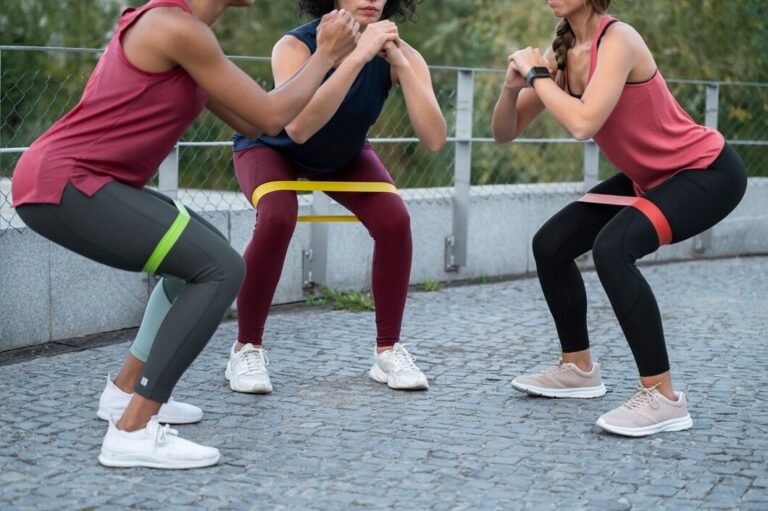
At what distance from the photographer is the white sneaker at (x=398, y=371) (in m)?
5.51

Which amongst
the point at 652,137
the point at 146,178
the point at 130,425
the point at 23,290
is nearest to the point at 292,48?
the point at 146,178

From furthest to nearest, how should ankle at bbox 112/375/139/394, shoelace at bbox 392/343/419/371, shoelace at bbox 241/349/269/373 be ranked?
1. shoelace at bbox 392/343/419/371
2. shoelace at bbox 241/349/269/373
3. ankle at bbox 112/375/139/394

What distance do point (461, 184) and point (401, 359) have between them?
12.0 feet

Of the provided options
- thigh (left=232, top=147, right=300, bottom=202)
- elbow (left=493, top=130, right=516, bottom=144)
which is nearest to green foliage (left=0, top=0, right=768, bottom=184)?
thigh (left=232, top=147, right=300, bottom=202)

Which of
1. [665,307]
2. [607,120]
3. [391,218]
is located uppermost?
[607,120]

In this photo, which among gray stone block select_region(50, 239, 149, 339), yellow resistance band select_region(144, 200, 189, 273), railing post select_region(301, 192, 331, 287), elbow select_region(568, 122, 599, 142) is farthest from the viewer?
railing post select_region(301, 192, 331, 287)

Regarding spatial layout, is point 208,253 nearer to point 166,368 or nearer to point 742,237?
point 166,368

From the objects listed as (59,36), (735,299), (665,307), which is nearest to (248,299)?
(665,307)

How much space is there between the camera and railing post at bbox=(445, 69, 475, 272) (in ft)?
29.8

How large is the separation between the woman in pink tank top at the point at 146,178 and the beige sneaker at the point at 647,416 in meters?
1.48

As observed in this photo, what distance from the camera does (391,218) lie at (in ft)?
18.0

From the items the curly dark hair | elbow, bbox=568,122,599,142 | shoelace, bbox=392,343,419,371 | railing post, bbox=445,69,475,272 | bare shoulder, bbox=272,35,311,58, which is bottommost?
shoelace, bbox=392,343,419,371

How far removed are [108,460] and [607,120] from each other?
2.19 metres

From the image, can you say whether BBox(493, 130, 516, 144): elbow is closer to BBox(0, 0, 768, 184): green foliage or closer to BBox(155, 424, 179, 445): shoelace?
BBox(0, 0, 768, 184): green foliage
